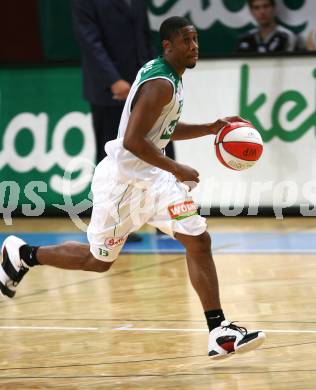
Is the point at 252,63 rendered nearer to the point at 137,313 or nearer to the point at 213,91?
the point at 213,91

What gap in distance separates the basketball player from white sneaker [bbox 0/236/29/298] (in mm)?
501

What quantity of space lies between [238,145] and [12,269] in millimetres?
1659

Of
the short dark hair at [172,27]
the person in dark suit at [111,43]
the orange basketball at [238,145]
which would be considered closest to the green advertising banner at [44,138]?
the person in dark suit at [111,43]

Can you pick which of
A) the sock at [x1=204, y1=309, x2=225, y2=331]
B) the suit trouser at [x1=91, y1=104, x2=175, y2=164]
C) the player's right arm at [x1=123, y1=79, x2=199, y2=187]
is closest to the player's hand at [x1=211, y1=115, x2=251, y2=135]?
the player's right arm at [x1=123, y1=79, x2=199, y2=187]

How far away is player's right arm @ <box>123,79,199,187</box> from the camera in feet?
18.1

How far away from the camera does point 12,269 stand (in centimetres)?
652

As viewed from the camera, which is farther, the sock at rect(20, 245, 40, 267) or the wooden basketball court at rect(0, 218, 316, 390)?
the sock at rect(20, 245, 40, 267)

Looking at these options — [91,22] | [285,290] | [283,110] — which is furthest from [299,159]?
[285,290]

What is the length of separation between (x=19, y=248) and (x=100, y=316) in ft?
2.22

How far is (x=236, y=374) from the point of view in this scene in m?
5.31

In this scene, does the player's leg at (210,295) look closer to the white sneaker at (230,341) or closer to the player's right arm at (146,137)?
the white sneaker at (230,341)

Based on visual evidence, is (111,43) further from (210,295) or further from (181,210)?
(210,295)

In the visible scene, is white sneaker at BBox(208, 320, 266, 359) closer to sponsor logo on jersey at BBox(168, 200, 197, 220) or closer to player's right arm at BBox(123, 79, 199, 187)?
sponsor logo on jersey at BBox(168, 200, 197, 220)

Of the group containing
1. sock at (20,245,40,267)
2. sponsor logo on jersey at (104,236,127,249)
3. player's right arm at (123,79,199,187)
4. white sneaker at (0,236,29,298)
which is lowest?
white sneaker at (0,236,29,298)
